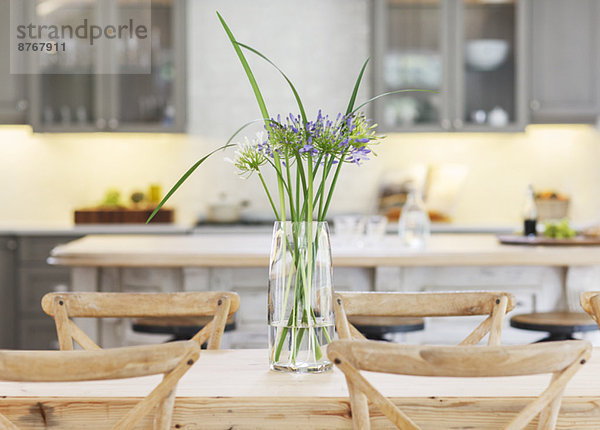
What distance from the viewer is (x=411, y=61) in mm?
4688

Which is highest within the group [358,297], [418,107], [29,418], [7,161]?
[418,107]

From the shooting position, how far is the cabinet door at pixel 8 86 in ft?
14.9

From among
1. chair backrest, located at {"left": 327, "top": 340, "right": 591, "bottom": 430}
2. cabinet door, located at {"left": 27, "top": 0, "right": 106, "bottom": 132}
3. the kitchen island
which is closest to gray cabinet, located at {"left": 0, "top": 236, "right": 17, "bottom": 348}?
cabinet door, located at {"left": 27, "top": 0, "right": 106, "bottom": 132}

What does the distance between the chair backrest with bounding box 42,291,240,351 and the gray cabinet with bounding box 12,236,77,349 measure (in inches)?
105

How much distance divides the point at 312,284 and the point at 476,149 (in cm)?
377

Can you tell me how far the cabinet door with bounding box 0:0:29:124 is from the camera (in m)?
4.53

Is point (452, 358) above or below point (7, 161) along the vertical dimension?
below

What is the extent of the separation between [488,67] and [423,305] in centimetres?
319

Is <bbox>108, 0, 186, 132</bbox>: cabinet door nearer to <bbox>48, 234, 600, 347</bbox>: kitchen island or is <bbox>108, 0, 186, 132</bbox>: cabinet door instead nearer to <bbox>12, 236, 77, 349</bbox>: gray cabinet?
<bbox>12, 236, 77, 349</bbox>: gray cabinet

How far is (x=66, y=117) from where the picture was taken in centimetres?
460

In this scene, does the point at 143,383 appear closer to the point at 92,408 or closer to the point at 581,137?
the point at 92,408

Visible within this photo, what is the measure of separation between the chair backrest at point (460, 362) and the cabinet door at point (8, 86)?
3955 mm

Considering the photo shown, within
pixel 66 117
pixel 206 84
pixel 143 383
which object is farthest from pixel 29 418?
pixel 206 84

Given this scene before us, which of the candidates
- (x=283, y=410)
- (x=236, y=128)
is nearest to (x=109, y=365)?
(x=283, y=410)
